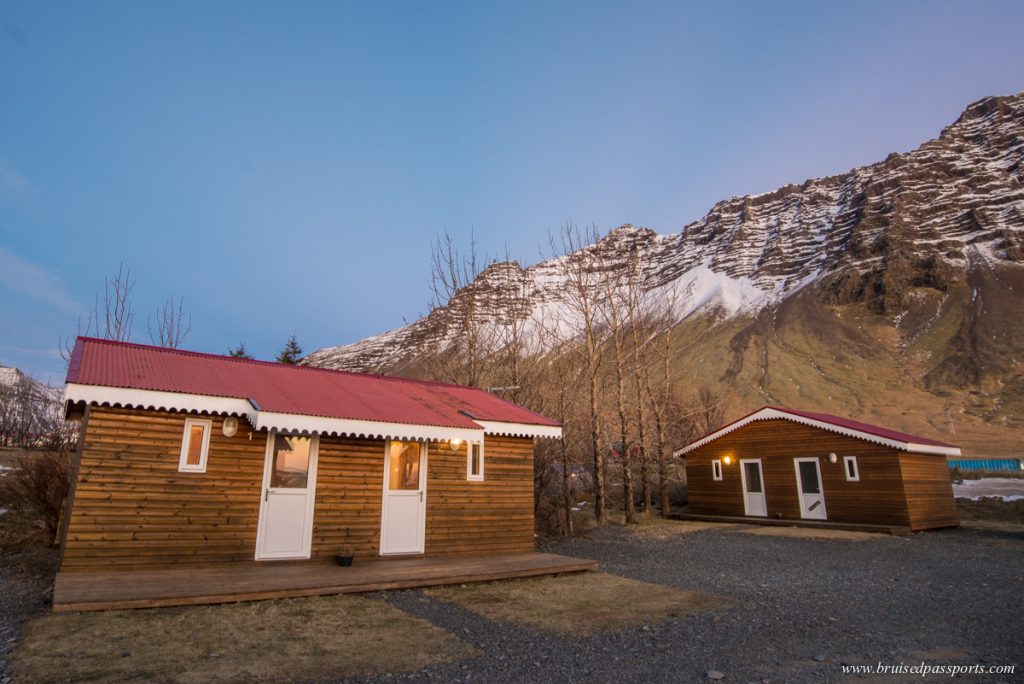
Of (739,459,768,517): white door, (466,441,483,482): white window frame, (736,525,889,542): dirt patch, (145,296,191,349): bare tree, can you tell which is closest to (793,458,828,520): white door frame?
(736,525,889,542): dirt patch

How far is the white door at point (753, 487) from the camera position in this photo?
1962 cm

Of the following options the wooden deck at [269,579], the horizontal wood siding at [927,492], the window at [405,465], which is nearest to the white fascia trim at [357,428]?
the window at [405,465]

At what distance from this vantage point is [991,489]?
25.9 m

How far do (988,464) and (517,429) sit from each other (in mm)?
42531

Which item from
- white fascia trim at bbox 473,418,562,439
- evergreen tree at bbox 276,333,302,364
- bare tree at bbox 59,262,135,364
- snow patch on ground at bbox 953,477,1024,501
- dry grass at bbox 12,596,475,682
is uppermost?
evergreen tree at bbox 276,333,302,364

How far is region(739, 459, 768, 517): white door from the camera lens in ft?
64.4

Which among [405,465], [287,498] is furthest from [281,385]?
[405,465]

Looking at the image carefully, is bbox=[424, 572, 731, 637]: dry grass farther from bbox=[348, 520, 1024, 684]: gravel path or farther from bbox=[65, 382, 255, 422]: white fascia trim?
bbox=[65, 382, 255, 422]: white fascia trim

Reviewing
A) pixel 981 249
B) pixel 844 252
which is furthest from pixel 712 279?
pixel 981 249

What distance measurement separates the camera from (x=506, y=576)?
29.0 ft

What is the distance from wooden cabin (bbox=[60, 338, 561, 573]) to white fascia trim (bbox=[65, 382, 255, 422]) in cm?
2

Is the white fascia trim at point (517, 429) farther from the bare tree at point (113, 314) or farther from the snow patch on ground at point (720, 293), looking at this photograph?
the snow patch on ground at point (720, 293)

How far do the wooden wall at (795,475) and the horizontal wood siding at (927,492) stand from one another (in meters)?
0.08

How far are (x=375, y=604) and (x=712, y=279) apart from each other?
136577 mm
